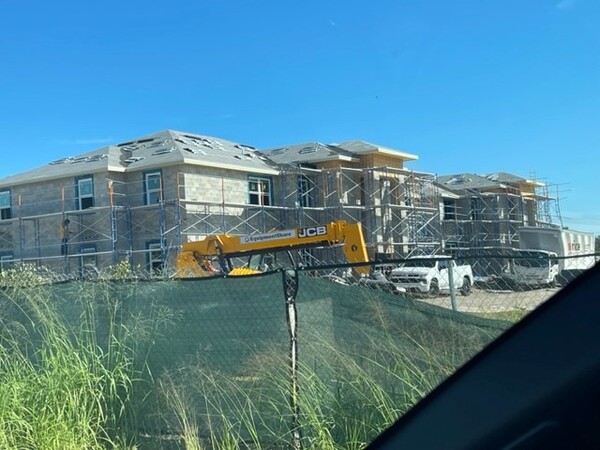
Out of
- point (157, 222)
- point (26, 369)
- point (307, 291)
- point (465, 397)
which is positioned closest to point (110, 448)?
point (26, 369)

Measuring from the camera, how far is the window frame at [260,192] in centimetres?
3484

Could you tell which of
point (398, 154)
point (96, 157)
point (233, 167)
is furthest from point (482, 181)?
point (96, 157)

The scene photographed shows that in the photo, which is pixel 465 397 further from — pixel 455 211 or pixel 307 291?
pixel 455 211

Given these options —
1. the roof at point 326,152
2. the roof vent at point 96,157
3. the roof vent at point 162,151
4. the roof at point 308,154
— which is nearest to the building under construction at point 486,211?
the roof at point 326,152

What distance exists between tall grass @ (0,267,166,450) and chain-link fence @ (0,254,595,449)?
17mm

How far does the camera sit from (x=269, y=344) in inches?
194

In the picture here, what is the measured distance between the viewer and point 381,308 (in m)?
4.59

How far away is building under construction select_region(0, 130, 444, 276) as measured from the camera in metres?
31.6

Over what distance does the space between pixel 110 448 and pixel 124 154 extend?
103 ft

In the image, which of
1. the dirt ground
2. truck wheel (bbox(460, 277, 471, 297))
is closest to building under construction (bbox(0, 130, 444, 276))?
truck wheel (bbox(460, 277, 471, 297))

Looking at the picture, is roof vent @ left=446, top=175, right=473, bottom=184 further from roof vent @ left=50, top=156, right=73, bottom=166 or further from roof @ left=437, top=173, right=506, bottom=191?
roof vent @ left=50, top=156, right=73, bottom=166

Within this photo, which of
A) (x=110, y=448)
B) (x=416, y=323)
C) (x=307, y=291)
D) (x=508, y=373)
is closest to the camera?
(x=508, y=373)

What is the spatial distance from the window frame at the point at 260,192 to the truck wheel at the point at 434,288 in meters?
27.9

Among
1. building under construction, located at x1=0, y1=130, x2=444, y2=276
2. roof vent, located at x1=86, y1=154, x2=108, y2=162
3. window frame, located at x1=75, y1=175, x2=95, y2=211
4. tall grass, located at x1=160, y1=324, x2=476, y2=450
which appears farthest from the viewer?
roof vent, located at x1=86, y1=154, x2=108, y2=162
